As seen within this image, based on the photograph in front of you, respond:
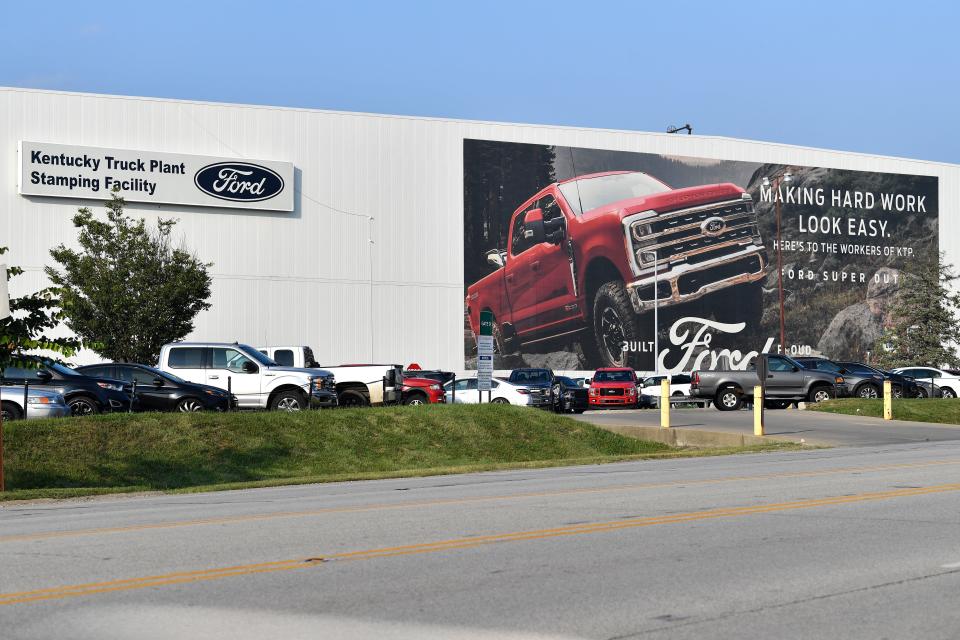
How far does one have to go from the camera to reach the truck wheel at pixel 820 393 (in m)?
41.0

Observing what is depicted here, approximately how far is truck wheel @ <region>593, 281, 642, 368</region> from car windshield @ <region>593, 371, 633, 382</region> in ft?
73.0

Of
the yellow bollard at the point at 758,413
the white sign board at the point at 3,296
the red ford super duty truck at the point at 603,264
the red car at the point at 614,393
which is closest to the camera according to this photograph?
the white sign board at the point at 3,296

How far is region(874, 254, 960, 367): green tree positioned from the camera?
6750 centimetres

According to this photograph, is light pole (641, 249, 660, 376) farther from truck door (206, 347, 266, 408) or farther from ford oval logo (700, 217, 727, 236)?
truck door (206, 347, 266, 408)

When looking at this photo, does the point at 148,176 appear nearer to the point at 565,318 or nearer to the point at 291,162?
the point at 291,162

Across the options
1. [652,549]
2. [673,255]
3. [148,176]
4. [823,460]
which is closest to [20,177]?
[148,176]

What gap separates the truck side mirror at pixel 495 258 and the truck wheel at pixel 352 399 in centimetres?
3656

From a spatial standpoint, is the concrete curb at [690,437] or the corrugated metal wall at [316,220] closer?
the concrete curb at [690,437]

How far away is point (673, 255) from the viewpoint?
70.6 m

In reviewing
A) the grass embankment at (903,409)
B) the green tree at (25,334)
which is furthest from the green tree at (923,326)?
the green tree at (25,334)

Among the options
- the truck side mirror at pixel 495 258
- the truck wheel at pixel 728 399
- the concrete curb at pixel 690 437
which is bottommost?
the concrete curb at pixel 690 437

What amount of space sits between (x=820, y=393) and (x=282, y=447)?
877 inches

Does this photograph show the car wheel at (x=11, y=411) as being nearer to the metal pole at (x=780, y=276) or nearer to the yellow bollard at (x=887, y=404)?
the yellow bollard at (x=887, y=404)

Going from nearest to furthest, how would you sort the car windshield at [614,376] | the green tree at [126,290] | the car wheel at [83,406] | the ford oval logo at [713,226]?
1. the car wheel at [83,406]
2. the car windshield at [614,376]
3. the green tree at [126,290]
4. the ford oval logo at [713,226]
